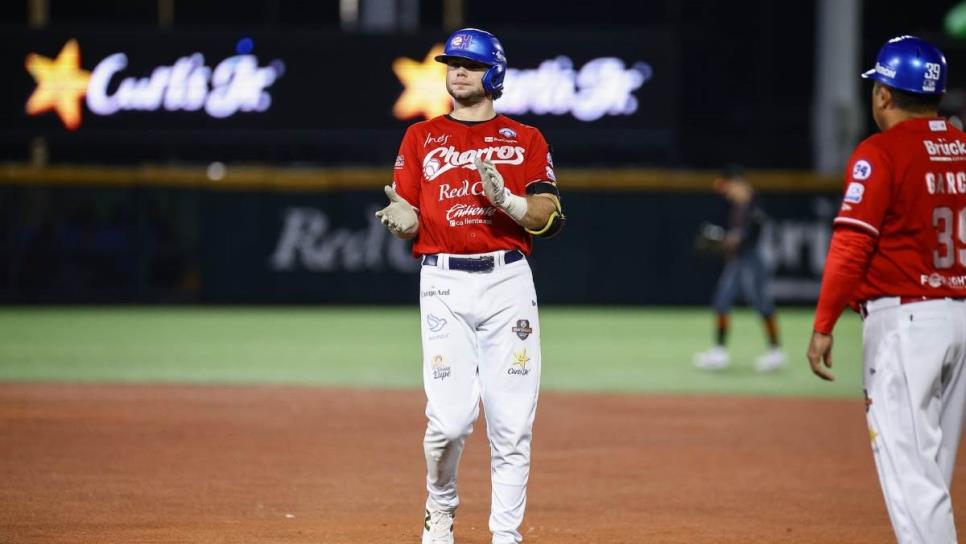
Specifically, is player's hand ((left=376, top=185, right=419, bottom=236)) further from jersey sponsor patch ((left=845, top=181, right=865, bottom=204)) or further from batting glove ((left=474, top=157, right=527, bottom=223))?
jersey sponsor patch ((left=845, top=181, right=865, bottom=204))

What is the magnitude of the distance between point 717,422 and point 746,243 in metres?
4.28

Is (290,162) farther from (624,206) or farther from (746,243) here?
(746,243)

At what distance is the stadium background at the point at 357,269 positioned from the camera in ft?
27.7

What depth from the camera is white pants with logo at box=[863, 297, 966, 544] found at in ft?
16.7

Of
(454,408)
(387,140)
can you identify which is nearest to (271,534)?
(454,408)

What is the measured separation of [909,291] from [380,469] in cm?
471

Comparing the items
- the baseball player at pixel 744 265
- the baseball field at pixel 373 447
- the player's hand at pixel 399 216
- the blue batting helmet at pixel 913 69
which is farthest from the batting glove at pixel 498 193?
the baseball player at pixel 744 265

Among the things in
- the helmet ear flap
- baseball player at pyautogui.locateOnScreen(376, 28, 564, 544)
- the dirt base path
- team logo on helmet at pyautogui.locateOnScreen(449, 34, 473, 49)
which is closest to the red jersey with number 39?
baseball player at pyautogui.locateOnScreen(376, 28, 564, 544)

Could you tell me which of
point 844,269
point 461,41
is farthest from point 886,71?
point 461,41

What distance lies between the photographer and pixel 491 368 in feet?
20.3

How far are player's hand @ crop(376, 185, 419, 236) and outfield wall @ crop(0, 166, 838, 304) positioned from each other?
17.9 metres

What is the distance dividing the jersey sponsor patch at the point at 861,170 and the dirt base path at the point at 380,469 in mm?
2468

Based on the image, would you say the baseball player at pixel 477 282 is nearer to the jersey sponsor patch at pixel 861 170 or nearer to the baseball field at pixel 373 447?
the baseball field at pixel 373 447

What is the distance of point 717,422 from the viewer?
11.7 metres
